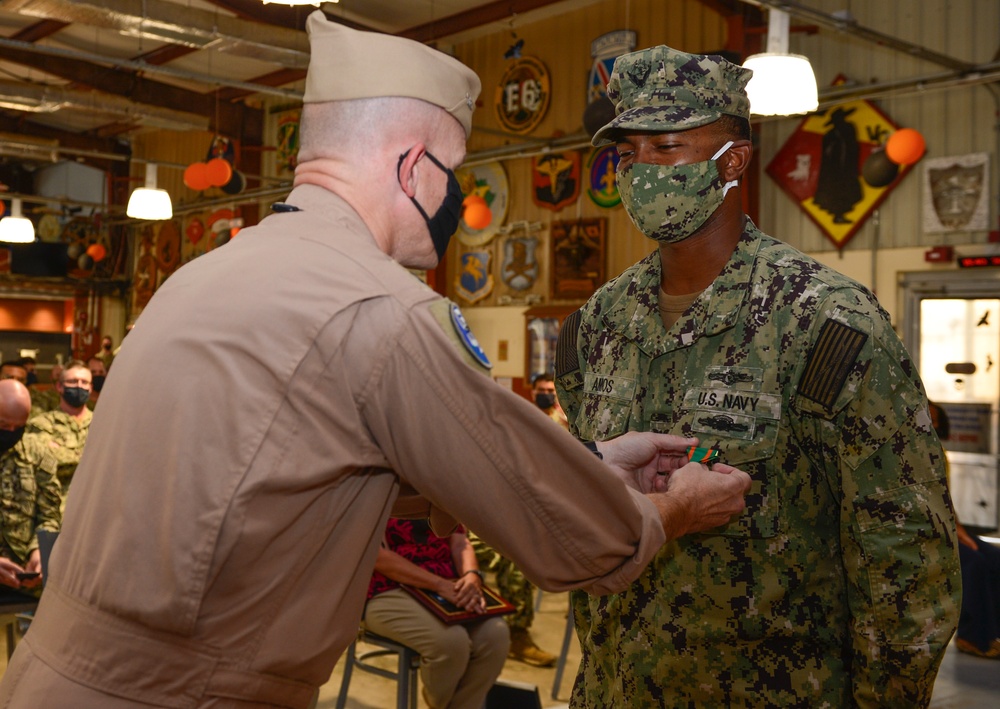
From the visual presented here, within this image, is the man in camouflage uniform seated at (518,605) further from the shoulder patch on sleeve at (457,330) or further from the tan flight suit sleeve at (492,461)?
the shoulder patch on sleeve at (457,330)

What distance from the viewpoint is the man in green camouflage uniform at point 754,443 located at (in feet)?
5.45

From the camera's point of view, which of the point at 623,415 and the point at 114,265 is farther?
the point at 114,265

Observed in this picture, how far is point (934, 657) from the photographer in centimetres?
162

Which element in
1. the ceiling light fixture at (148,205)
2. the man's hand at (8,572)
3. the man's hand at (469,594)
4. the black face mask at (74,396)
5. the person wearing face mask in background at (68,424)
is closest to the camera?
the man's hand at (469,594)

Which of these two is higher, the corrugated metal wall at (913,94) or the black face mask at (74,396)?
the corrugated metal wall at (913,94)

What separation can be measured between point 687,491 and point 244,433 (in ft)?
2.52

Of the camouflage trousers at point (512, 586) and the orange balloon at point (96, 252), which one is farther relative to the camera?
the orange balloon at point (96, 252)

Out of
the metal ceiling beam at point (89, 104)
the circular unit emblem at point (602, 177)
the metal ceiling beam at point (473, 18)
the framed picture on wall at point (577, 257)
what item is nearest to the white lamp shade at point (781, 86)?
the circular unit emblem at point (602, 177)

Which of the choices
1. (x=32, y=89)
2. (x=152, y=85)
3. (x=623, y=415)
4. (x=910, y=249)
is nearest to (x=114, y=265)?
(x=152, y=85)

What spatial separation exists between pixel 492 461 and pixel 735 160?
3.52ft

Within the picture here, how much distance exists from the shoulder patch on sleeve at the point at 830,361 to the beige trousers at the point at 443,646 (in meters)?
2.72

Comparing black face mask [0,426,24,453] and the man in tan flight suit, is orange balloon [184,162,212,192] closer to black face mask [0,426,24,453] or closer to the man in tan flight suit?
black face mask [0,426,24,453]

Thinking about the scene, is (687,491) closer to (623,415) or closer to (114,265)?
(623,415)

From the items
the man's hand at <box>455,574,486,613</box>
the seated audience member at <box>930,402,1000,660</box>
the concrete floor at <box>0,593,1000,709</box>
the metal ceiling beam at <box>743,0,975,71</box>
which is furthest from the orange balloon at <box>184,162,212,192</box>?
the seated audience member at <box>930,402,1000,660</box>
